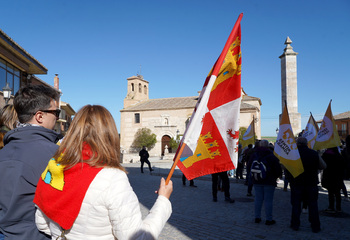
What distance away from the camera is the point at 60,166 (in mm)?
1646

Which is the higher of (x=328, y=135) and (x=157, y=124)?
(x=157, y=124)

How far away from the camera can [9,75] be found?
15250mm

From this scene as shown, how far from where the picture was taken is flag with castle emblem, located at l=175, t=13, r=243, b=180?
9.17 ft

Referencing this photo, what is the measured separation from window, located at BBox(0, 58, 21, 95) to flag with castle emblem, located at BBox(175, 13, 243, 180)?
1461cm

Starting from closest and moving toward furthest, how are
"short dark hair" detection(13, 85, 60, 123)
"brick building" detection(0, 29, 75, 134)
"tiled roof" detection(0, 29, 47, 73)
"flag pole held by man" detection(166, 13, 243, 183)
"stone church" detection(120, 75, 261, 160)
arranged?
1. "short dark hair" detection(13, 85, 60, 123)
2. "flag pole held by man" detection(166, 13, 243, 183)
3. "tiled roof" detection(0, 29, 47, 73)
4. "brick building" detection(0, 29, 75, 134)
5. "stone church" detection(120, 75, 261, 160)

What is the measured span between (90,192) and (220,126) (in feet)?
5.48

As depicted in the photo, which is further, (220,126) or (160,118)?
(160,118)

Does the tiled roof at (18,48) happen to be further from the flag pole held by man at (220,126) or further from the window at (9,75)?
the flag pole held by man at (220,126)

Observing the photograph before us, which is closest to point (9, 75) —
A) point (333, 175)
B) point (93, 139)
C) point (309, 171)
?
point (309, 171)

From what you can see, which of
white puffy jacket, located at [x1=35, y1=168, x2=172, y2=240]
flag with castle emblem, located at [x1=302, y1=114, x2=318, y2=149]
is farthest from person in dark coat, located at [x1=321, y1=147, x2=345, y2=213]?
white puffy jacket, located at [x1=35, y1=168, x2=172, y2=240]

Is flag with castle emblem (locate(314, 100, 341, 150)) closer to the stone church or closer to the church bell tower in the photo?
the stone church

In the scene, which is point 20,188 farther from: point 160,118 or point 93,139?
point 160,118

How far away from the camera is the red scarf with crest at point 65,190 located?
157 cm

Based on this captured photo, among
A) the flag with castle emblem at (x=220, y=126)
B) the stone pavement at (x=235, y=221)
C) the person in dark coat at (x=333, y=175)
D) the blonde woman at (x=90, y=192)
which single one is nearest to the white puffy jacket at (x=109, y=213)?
the blonde woman at (x=90, y=192)
